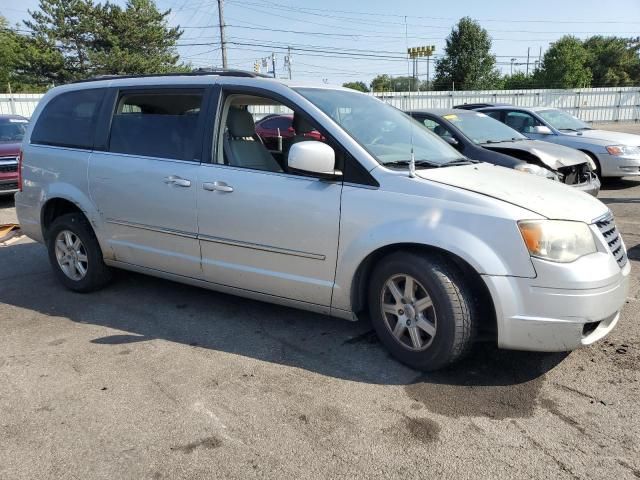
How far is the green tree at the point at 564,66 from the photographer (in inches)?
1900

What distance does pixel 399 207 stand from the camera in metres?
3.35

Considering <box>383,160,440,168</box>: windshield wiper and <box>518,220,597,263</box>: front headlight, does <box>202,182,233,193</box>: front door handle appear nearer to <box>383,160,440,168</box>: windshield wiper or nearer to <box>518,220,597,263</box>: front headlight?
<box>383,160,440,168</box>: windshield wiper

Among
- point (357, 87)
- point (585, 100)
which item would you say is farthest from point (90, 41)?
point (585, 100)

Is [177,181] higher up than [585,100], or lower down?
lower down

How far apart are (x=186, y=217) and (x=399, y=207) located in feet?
5.68

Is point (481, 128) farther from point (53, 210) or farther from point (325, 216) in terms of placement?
point (53, 210)

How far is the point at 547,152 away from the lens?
Result: 320 inches

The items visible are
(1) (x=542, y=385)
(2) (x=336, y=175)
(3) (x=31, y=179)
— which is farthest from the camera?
(3) (x=31, y=179)

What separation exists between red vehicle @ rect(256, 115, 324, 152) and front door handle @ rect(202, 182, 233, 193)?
2.31ft

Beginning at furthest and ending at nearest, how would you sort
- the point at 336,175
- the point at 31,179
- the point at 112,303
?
the point at 31,179 → the point at 112,303 → the point at 336,175

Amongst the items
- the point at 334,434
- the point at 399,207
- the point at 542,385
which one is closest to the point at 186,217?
the point at 399,207

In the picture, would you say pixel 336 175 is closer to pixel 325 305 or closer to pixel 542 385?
pixel 325 305

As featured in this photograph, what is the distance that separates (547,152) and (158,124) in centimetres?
596

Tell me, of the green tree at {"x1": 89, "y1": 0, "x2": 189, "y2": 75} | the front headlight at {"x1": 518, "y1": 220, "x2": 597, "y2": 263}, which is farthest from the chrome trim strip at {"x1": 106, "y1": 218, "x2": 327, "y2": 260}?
the green tree at {"x1": 89, "y1": 0, "x2": 189, "y2": 75}
